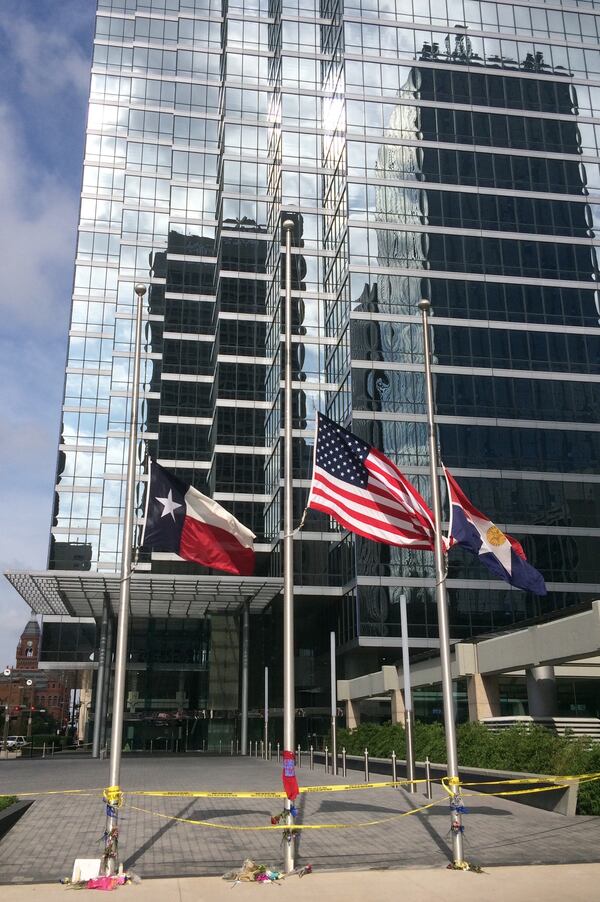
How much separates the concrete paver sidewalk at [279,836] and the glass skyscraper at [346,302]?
4296 cm

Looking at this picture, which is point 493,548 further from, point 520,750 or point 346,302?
point 346,302

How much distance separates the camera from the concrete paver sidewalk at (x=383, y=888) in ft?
40.1

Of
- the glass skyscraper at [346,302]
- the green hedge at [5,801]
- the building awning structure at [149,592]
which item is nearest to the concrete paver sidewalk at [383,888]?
the green hedge at [5,801]

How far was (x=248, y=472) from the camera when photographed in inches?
3317

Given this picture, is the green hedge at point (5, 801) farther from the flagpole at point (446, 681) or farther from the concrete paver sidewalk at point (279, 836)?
the flagpole at point (446, 681)

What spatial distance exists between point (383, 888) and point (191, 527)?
7.38 metres

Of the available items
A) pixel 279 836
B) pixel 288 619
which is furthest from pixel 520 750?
pixel 288 619

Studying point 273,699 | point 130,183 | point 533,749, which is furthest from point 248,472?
point 533,749

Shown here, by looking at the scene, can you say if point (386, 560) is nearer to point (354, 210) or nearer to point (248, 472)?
point (248, 472)

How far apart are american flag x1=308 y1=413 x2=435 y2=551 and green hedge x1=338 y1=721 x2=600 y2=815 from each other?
7.43 m

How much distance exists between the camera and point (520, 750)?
84.4 feet

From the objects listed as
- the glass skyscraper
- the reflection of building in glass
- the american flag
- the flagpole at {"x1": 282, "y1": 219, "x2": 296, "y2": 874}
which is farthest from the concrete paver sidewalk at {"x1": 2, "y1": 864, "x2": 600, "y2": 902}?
the reflection of building in glass

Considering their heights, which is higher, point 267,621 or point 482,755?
point 267,621

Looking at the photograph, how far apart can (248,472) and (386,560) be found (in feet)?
73.2
